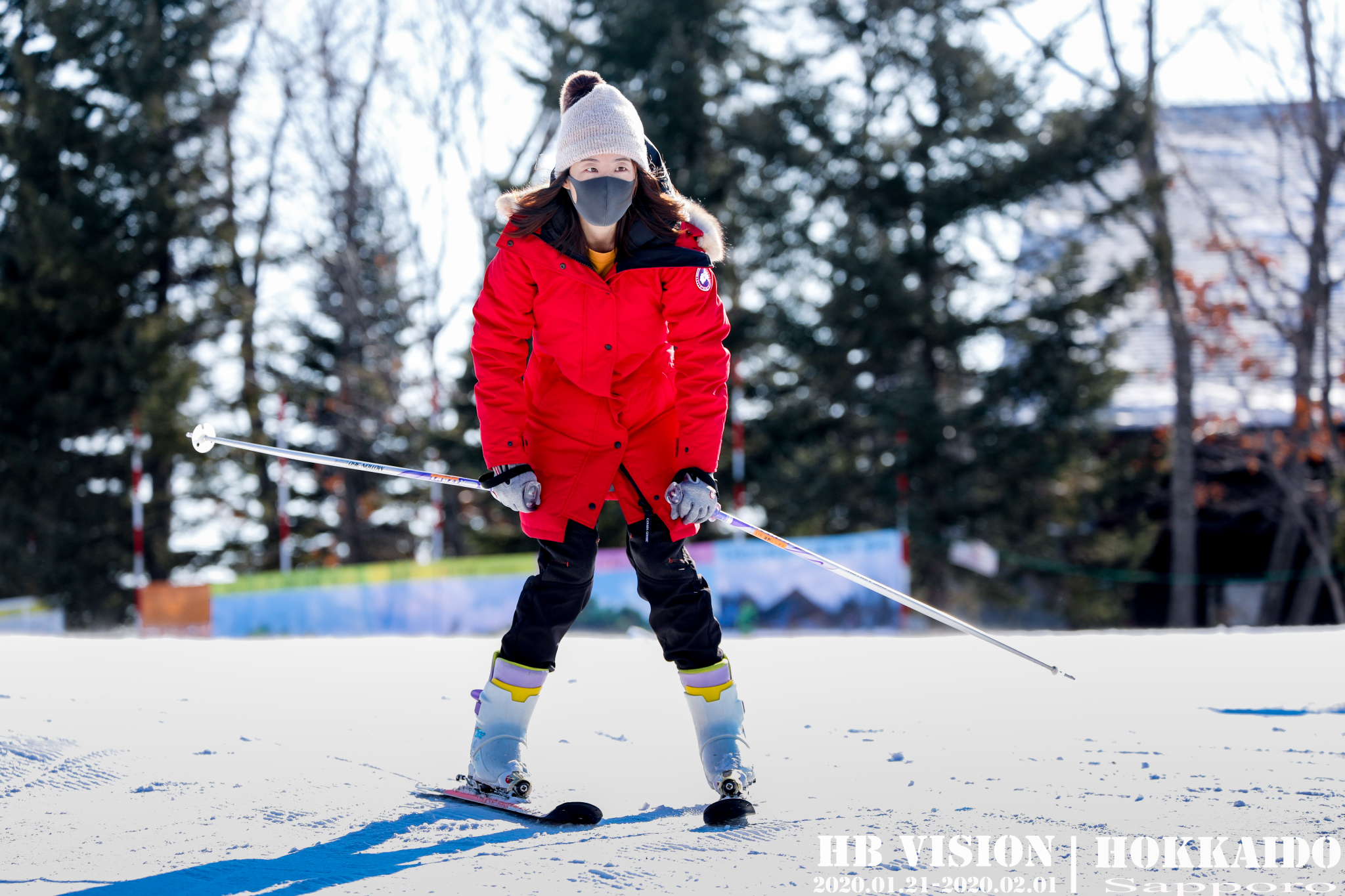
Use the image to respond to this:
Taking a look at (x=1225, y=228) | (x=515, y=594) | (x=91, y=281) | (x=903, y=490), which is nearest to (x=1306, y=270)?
(x=1225, y=228)

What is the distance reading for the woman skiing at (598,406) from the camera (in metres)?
2.64

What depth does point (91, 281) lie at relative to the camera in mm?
16922

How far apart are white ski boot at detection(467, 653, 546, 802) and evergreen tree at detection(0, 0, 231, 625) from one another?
14967 mm

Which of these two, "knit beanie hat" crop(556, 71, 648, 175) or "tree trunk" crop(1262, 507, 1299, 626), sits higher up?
"knit beanie hat" crop(556, 71, 648, 175)

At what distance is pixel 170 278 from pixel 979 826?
686 inches

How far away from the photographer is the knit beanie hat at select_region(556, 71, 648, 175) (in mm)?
2715

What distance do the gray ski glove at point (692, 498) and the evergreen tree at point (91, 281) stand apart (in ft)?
49.5

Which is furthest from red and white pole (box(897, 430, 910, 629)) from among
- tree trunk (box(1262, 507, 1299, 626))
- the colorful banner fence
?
tree trunk (box(1262, 507, 1299, 626))

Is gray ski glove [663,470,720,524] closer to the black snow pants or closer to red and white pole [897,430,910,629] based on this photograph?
the black snow pants

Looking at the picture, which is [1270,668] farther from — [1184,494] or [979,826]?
[1184,494]

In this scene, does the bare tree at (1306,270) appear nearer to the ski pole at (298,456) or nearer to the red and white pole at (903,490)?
the red and white pole at (903,490)

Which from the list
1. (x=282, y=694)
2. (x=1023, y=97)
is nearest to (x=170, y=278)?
(x=1023, y=97)

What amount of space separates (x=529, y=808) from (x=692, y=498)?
71cm

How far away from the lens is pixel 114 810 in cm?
236
